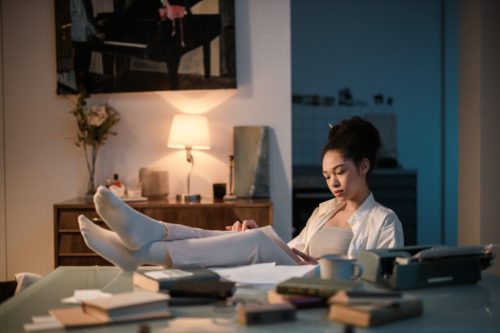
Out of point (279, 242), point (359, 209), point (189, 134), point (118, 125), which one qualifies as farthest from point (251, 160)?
point (279, 242)

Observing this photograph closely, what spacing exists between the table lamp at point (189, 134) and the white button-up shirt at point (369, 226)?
166cm

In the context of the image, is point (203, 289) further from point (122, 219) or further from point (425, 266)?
point (425, 266)

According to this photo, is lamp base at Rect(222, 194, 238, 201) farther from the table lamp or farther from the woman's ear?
the woman's ear

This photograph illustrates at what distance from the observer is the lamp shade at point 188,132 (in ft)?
14.4

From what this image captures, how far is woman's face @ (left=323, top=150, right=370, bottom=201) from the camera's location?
2.76 m

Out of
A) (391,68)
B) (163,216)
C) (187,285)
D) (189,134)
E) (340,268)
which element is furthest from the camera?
(391,68)

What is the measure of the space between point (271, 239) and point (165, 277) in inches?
19.9

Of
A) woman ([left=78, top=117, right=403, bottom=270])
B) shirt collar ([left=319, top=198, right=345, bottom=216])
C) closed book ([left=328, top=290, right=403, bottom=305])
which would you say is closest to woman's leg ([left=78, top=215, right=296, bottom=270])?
woman ([left=78, top=117, right=403, bottom=270])

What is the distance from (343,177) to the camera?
2771mm

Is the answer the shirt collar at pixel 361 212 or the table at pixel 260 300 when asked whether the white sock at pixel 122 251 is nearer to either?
the table at pixel 260 300

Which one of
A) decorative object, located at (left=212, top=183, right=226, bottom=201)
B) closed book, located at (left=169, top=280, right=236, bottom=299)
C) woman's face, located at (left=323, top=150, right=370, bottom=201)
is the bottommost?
closed book, located at (left=169, top=280, right=236, bottom=299)

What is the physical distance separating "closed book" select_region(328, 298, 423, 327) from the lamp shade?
117 inches

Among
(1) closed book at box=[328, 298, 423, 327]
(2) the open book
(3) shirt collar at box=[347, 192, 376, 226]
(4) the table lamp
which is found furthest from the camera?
(4) the table lamp

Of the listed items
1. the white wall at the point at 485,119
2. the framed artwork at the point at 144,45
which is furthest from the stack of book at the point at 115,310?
the white wall at the point at 485,119
